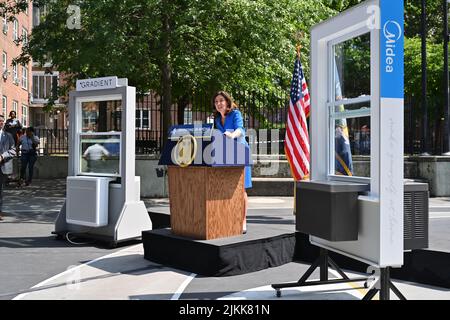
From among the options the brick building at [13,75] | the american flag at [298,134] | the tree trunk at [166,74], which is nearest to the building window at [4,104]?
the brick building at [13,75]

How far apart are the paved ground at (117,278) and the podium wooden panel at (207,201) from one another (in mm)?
611

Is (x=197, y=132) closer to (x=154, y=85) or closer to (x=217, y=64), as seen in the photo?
(x=217, y=64)

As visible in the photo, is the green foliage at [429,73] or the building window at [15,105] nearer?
the green foliage at [429,73]

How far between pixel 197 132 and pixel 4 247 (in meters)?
3.92

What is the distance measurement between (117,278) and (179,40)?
A: 8723 millimetres

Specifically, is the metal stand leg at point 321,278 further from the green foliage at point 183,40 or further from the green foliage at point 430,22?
the green foliage at point 430,22

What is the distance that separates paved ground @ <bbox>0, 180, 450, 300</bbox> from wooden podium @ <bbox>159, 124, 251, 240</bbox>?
661mm

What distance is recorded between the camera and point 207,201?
6496 mm

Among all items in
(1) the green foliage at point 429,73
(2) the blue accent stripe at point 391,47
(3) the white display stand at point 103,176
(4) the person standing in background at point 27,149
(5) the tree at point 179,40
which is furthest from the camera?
(1) the green foliage at point 429,73

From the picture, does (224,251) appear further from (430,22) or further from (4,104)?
(430,22)

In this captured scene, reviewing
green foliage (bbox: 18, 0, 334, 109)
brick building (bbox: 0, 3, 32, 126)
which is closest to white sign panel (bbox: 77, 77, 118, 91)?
green foliage (bbox: 18, 0, 334, 109)

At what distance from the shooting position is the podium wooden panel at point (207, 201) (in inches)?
256
